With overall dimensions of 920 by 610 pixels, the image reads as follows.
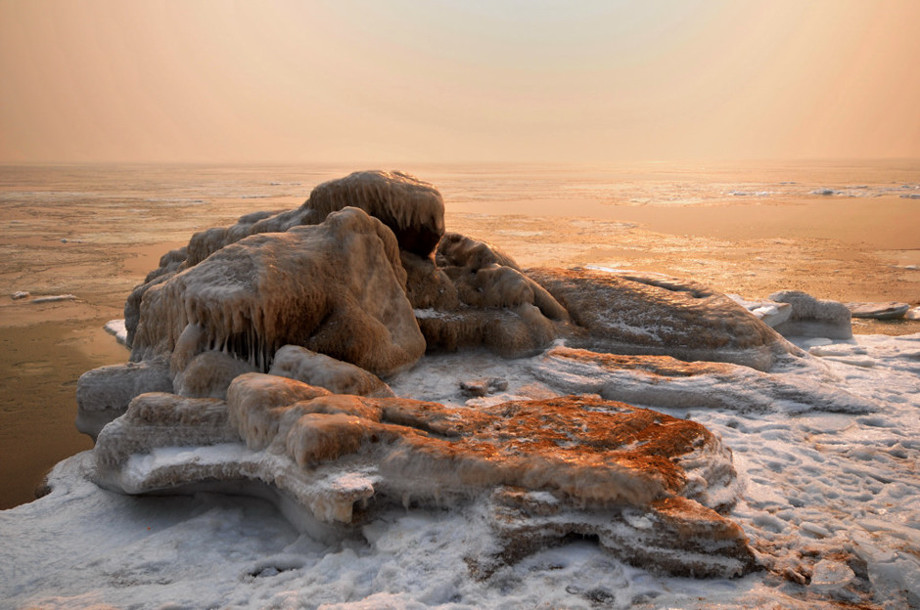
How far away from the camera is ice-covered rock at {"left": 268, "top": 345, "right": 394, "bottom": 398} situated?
4.16 meters

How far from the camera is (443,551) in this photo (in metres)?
2.80

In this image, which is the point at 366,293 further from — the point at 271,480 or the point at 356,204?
the point at 271,480

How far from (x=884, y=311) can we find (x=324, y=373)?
707cm

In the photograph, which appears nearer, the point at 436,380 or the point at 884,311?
the point at 436,380

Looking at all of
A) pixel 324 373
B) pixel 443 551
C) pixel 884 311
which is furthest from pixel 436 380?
pixel 884 311

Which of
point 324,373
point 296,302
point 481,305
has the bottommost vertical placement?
point 324,373

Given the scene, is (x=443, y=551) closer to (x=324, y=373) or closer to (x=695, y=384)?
(x=324, y=373)

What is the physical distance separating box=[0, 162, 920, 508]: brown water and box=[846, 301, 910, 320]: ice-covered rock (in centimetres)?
33

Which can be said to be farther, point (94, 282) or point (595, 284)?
point (94, 282)

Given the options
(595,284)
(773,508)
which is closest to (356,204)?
(595,284)

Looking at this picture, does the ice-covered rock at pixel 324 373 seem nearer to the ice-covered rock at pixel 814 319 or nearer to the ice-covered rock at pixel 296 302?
the ice-covered rock at pixel 296 302

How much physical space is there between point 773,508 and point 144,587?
2899mm

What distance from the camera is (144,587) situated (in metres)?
2.81

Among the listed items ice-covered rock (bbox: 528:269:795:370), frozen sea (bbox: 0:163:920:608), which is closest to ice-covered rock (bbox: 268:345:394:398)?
frozen sea (bbox: 0:163:920:608)
